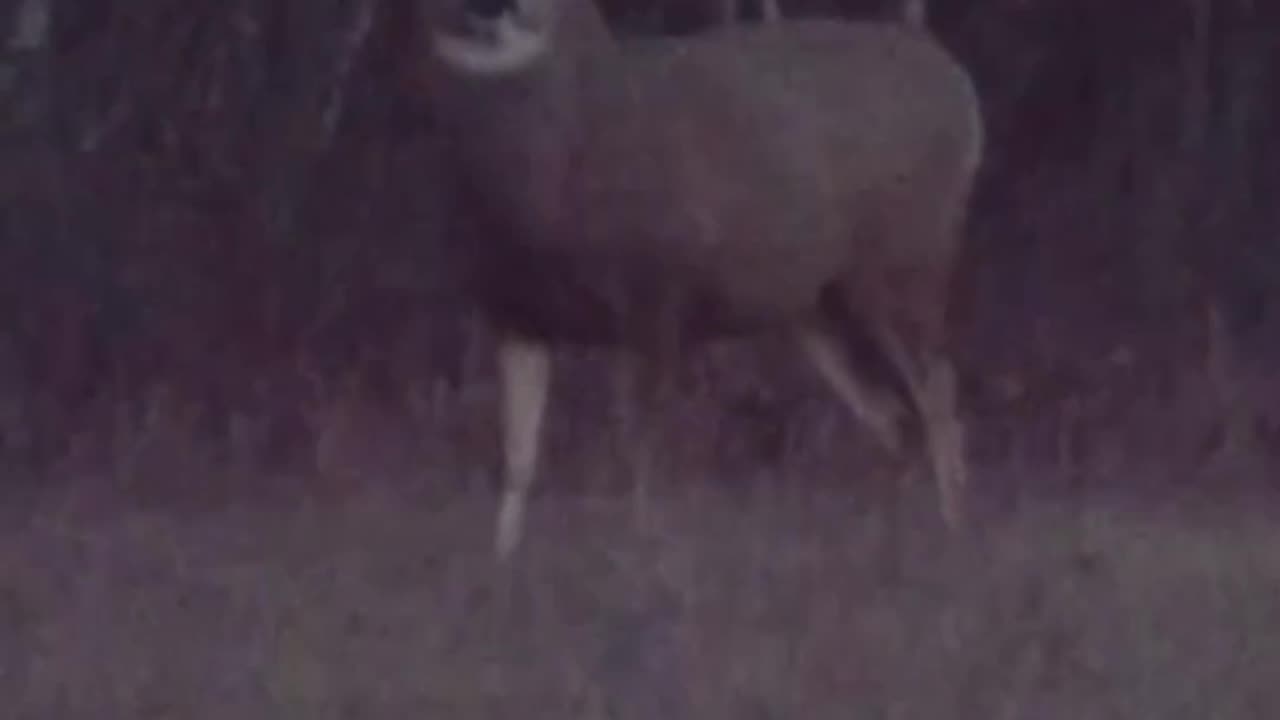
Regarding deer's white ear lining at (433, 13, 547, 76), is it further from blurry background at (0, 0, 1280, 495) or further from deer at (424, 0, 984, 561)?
blurry background at (0, 0, 1280, 495)

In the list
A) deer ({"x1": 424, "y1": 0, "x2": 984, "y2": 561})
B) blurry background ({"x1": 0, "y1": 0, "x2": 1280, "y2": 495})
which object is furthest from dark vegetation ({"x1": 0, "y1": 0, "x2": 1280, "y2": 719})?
deer ({"x1": 424, "y1": 0, "x2": 984, "y2": 561})

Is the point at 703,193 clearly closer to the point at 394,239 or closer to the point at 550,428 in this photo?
the point at 550,428

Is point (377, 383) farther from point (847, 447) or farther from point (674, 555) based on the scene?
point (674, 555)

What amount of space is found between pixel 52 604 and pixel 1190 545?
2818 millimetres

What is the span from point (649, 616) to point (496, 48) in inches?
76.6

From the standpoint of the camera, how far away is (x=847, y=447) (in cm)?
1236

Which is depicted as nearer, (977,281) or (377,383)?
(377,383)

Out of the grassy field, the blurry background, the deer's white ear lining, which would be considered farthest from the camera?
the blurry background

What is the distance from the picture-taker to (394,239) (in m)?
14.8

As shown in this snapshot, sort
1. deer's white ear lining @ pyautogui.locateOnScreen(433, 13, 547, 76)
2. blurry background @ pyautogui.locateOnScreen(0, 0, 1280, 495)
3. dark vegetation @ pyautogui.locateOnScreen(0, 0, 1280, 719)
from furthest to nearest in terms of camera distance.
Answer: blurry background @ pyautogui.locateOnScreen(0, 0, 1280, 495), deer's white ear lining @ pyautogui.locateOnScreen(433, 13, 547, 76), dark vegetation @ pyautogui.locateOnScreen(0, 0, 1280, 719)

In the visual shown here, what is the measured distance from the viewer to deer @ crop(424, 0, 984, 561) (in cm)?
1057

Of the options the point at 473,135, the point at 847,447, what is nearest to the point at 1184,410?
the point at 847,447

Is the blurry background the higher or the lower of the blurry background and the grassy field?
the lower

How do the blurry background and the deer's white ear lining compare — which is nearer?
the deer's white ear lining
